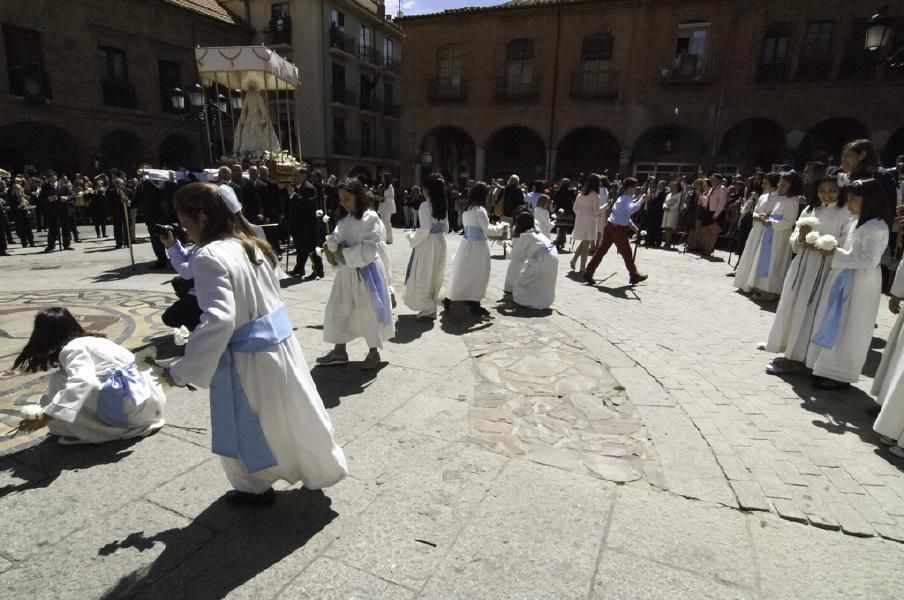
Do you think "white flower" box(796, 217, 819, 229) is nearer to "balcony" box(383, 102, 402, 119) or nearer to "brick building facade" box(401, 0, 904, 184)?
"brick building facade" box(401, 0, 904, 184)

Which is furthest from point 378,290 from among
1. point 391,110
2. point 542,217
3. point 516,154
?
point 391,110

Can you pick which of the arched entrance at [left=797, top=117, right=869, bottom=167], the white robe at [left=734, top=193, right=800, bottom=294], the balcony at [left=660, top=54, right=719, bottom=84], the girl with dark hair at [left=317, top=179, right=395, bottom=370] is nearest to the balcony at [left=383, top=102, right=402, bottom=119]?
the balcony at [left=660, top=54, right=719, bottom=84]

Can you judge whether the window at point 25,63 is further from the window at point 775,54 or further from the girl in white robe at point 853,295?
the window at point 775,54

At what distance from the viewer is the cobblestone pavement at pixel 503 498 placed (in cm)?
225

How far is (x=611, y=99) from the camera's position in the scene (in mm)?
21953

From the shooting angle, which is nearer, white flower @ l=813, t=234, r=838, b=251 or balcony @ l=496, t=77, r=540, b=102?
white flower @ l=813, t=234, r=838, b=251

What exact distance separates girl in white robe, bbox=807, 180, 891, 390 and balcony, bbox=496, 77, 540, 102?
68.0ft

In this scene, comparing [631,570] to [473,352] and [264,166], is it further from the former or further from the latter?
[264,166]

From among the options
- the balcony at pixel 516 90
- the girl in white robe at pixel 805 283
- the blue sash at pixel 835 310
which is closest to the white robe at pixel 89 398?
the blue sash at pixel 835 310

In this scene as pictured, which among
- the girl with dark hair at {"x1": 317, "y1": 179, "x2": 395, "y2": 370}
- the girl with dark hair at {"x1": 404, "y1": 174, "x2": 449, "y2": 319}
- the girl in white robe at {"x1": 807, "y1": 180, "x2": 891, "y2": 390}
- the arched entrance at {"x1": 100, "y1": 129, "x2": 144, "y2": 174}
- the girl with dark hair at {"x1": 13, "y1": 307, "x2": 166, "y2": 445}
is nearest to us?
the girl with dark hair at {"x1": 13, "y1": 307, "x2": 166, "y2": 445}

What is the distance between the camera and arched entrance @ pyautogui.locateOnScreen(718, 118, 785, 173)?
21.1m

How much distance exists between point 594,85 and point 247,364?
76.8 ft

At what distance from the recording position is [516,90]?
23.4m

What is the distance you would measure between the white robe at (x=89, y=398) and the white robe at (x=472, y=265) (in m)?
3.76
